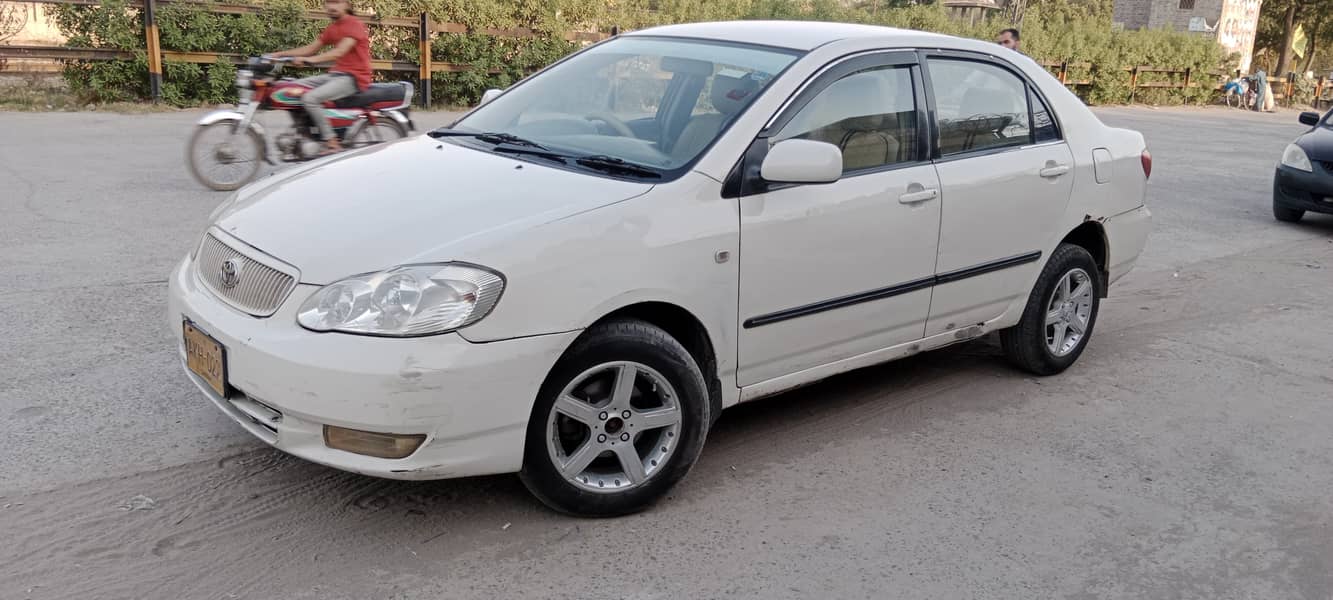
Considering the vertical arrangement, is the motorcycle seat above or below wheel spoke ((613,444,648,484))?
above

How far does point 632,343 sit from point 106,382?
Answer: 2.54 m

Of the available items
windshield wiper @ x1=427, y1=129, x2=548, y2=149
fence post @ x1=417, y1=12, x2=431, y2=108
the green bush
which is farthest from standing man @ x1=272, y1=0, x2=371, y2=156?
fence post @ x1=417, y1=12, x2=431, y2=108

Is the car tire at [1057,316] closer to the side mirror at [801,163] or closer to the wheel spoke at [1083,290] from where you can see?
the wheel spoke at [1083,290]

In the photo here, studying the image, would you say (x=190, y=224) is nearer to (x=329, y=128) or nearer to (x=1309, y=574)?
(x=329, y=128)

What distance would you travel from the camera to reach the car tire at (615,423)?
11.7 ft

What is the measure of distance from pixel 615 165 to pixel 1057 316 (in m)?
2.71

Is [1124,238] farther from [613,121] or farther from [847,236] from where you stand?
[613,121]

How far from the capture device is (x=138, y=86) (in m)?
15.0

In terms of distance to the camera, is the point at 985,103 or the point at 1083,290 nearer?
the point at 985,103

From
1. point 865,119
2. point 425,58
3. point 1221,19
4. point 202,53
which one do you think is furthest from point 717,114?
point 1221,19

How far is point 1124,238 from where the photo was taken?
5.83 metres

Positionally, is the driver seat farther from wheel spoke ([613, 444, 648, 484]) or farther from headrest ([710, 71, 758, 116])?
wheel spoke ([613, 444, 648, 484])

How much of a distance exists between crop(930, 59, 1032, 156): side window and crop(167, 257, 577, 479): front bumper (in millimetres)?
2225

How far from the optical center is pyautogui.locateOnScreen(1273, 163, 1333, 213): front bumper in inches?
421
